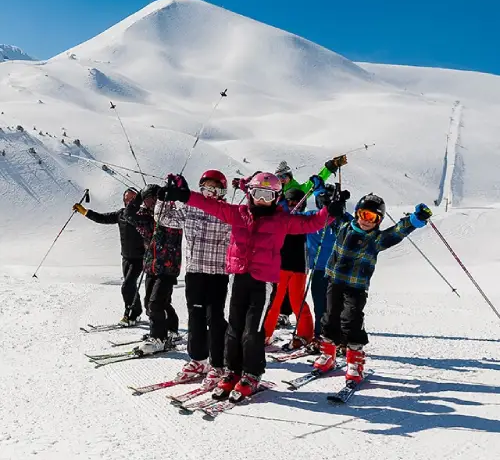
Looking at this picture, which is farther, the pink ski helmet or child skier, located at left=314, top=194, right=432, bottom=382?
child skier, located at left=314, top=194, right=432, bottom=382

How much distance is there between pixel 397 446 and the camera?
3869 mm

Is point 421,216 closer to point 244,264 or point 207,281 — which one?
point 244,264

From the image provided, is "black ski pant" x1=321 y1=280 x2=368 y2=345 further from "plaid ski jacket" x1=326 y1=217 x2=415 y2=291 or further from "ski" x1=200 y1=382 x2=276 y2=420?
"ski" x1=200 y1=382 x2=276 y2=420

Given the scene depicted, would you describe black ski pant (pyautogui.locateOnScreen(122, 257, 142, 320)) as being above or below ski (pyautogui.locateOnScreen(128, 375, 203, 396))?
above

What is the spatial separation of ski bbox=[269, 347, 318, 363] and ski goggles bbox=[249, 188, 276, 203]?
2.20 metres

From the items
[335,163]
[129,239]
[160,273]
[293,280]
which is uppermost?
[335,163]

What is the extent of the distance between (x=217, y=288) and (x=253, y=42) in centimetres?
13674

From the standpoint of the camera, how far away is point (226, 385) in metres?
4.81

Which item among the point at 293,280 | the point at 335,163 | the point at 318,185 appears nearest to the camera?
the point at 318,185

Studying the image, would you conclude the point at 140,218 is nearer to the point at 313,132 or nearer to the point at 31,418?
the point at 31,418

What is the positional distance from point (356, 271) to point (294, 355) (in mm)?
1598

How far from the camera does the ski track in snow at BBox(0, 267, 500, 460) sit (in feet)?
12.4

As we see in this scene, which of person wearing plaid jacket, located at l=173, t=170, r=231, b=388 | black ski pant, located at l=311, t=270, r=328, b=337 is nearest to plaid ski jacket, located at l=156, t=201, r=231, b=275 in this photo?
person wearing plaid jacket, located at l=173, t=170, r=231, b=388

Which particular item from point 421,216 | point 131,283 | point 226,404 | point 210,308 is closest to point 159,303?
point 210,308
